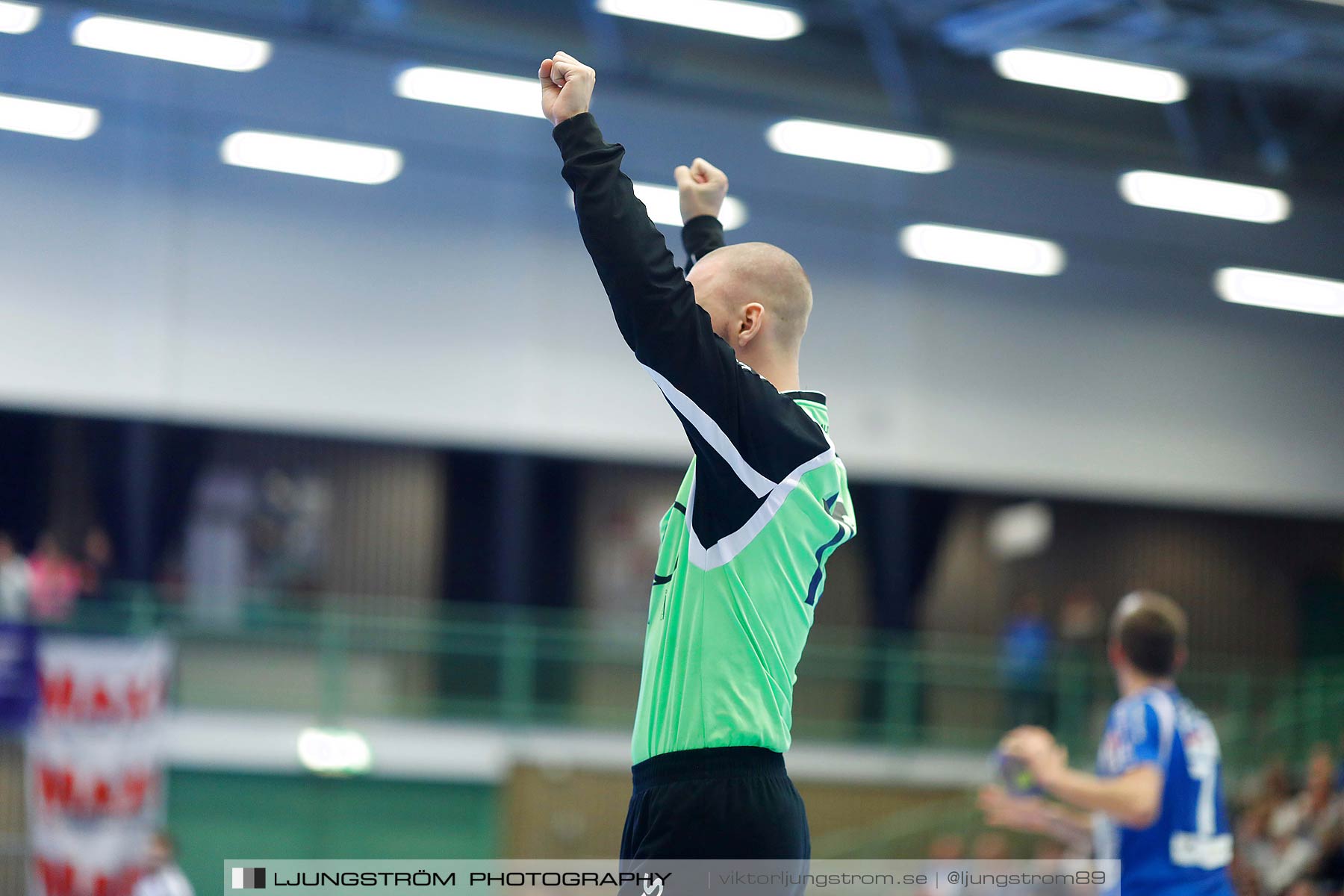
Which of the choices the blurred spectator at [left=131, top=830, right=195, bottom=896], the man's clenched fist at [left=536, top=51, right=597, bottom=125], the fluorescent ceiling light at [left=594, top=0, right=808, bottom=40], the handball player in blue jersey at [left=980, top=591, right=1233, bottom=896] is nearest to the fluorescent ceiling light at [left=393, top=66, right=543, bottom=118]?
the fluorescent ceiling light at [left=594, top=0, right=808, bottom=40]

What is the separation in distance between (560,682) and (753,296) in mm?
12379

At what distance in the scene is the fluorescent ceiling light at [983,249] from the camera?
18.5 m

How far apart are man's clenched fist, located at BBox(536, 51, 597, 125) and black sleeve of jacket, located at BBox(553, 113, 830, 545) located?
3cm

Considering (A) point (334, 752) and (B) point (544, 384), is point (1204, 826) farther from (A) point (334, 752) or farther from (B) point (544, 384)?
(B) point (544, 384)

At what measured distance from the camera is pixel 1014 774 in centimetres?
481

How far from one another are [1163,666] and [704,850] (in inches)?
113

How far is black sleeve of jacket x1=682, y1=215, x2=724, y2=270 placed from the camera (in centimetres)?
416

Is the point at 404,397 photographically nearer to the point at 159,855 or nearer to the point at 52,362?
the point at 52,362

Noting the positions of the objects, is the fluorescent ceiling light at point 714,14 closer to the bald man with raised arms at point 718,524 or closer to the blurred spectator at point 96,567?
the blurred spectator at point 96,567

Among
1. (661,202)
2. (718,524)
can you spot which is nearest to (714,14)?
(661,202)

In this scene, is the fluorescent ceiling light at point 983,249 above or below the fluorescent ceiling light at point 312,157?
below

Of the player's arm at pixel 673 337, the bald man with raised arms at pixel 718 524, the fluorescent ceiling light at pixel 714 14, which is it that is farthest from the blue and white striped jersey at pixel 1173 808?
the fluorescent ceiling light at pixel 714 14

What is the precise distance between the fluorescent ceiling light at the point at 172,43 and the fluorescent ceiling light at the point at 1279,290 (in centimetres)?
1216

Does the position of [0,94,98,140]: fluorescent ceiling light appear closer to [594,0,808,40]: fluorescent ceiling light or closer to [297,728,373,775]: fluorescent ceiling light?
[594,0,808,40]: fluorescent ceiling light
